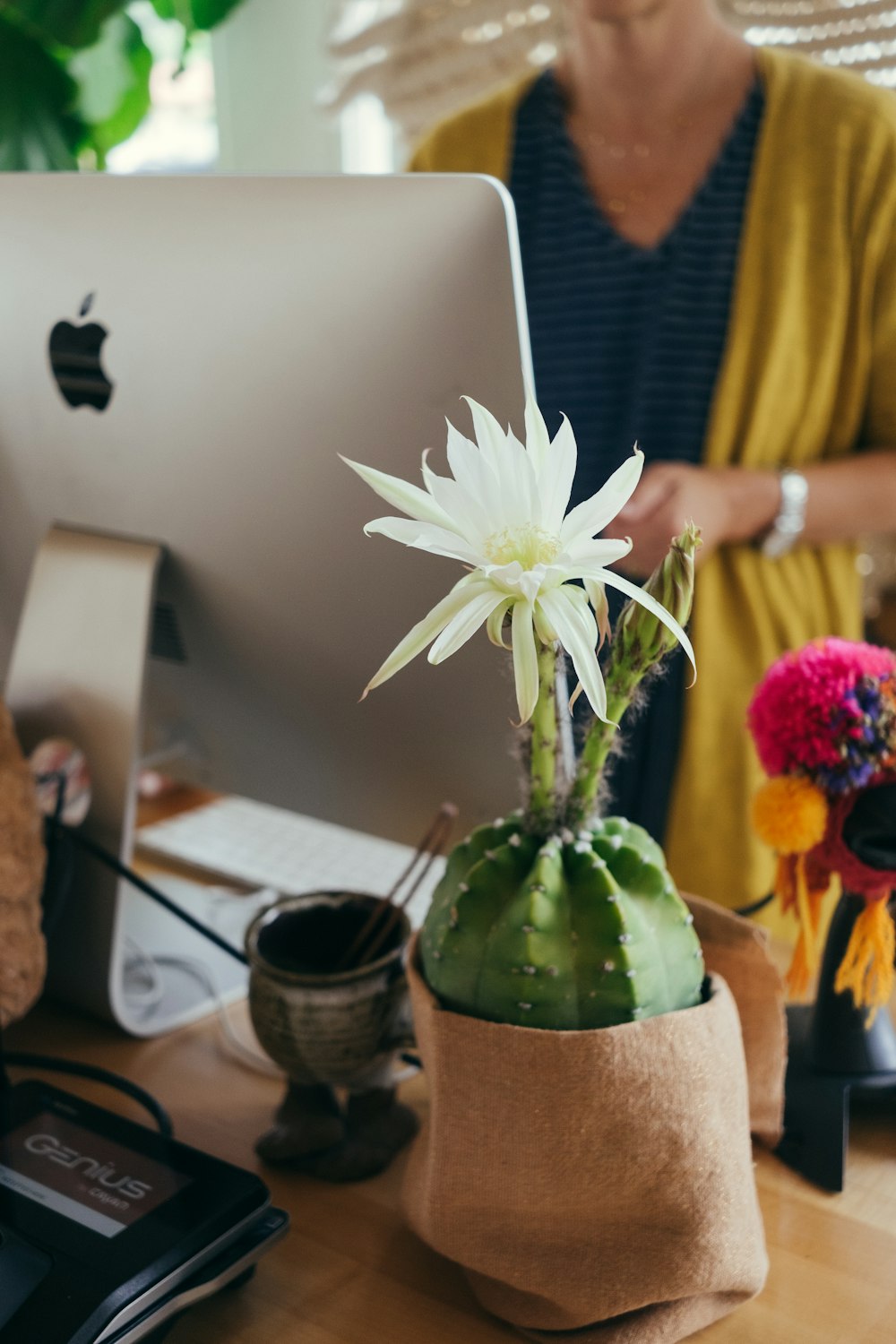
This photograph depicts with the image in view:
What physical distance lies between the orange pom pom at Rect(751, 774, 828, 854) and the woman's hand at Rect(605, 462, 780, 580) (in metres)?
0.19

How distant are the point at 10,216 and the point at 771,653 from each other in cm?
83

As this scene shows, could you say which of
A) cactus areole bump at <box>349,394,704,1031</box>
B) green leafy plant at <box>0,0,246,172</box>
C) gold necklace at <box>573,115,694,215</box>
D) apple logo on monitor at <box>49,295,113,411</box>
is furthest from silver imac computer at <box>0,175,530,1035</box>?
green leafy plant at <box>0,0,246,172</box>

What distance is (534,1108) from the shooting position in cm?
48

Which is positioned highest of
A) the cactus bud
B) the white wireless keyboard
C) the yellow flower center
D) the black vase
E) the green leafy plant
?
the green leafy plant

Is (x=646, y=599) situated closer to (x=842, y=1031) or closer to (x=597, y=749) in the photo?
(x=597, y=749)

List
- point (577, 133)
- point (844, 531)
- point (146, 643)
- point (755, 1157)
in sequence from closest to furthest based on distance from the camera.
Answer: point (755, 1157) < point (146, 643) < point (844, 531) < point (577, 133)

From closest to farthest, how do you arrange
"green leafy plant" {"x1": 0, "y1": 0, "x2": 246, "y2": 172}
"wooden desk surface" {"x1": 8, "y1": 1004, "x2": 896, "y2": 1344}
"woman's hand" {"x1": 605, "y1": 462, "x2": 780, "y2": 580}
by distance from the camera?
"wooden desk surface" {"x1": 8, "y1": 1004, "x2": 896, "y2": 1344} < "woman's hand" {"x1": 605, "y1": 462, "x2": 780, "y2": 580} < "green leafy plant" {"x1": 0, "y1": 0, "x2": 246, "y2": 172}

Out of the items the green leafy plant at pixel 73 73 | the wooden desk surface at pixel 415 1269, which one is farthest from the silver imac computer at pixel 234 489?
the green leafy plant at pixel 73 73

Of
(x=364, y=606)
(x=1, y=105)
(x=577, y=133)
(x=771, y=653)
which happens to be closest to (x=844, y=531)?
(x=771, y=653)

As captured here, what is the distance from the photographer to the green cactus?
1.58 feet

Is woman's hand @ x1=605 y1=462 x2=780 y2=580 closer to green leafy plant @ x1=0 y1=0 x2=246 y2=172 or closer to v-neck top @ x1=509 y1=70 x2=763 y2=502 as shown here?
v-neck top @ x1=509 y1=70 x2=763 y2=502

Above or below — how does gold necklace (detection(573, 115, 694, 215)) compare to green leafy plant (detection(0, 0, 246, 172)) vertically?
below

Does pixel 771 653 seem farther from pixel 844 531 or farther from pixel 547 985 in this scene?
pixel 547 985

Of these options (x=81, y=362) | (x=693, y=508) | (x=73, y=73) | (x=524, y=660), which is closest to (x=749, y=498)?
(x=693, y=508)
